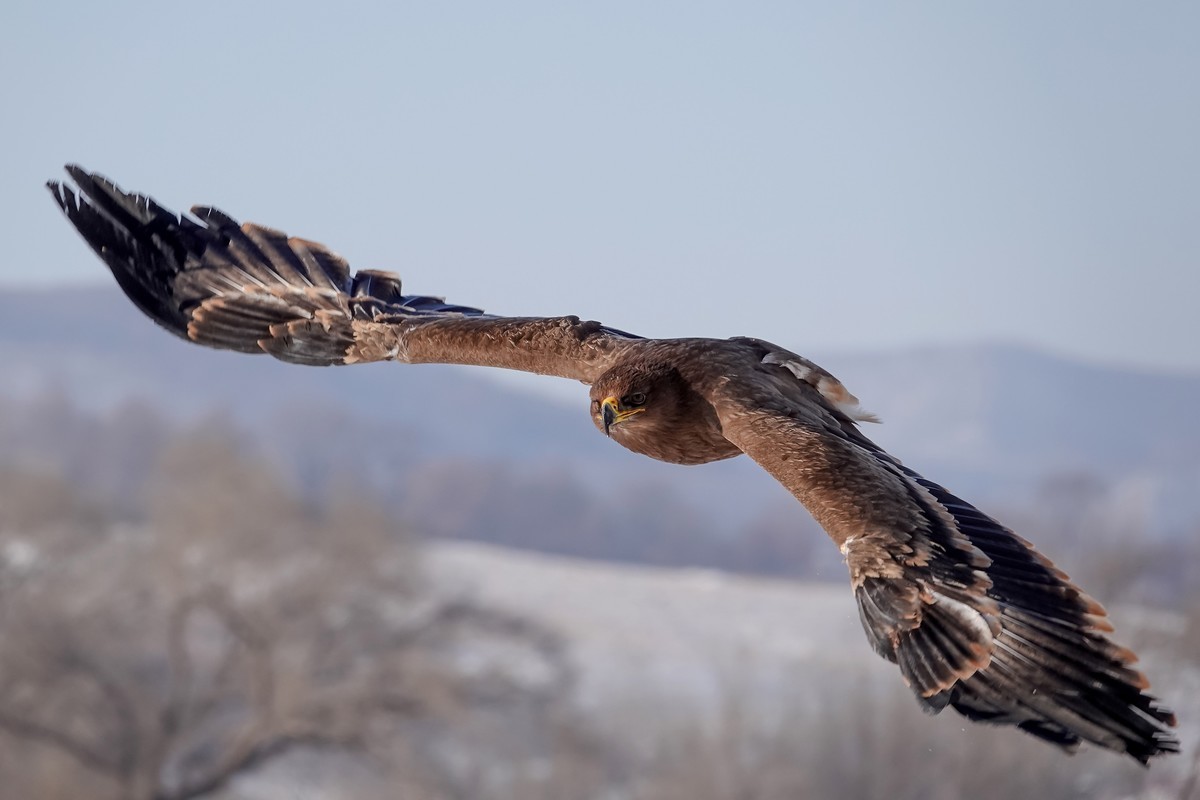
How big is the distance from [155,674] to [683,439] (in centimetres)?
3247

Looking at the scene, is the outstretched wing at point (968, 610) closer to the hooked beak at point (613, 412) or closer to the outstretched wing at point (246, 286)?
the hooked beak at point (613, 412)

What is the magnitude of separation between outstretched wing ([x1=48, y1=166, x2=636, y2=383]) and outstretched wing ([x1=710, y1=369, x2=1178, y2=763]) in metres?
2.35

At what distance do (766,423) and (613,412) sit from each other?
2.00 feet

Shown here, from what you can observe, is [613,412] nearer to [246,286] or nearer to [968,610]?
[968,610]

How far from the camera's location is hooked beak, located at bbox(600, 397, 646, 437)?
5.49m

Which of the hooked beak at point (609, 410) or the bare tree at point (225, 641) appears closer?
the hooked beak at point (609, 410)

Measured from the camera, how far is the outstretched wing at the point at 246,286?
7.11m

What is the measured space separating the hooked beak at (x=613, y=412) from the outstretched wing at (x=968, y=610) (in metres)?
0.59

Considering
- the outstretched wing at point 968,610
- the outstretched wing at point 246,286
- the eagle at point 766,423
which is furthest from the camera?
the outstretched wing at point 246,286

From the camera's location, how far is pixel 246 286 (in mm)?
7512

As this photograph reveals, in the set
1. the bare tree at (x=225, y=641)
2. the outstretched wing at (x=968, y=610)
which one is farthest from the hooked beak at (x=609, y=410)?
the bare tree at (x=225, y=641)

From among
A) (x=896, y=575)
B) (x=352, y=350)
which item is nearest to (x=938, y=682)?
(x=896, y=575)

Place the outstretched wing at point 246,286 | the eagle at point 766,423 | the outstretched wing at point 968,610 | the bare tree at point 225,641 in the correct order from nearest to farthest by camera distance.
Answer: the outstretched wing at point 968,610, the eagle at point 766,423, the outstretched wing at point 246,286, the bare tree at point 225,641

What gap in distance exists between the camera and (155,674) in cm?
3556
